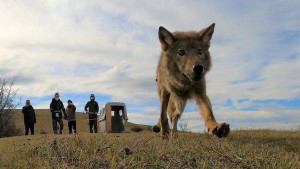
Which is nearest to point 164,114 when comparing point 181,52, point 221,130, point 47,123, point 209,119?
point 181,52

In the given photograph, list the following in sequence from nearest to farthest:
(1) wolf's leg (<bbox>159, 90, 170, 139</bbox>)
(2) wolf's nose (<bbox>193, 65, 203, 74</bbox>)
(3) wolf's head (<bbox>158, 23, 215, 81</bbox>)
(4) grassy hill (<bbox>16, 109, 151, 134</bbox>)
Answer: (2) wolf's nose (<bbox>193, 65, 203, 74</bbox>), (3) wolf's head (<bbox>158, 23, 215, 81</bbox>), (1) wolf's leg (<bbox>159, 90, 170, 139</bbox>), (4) grassy hill (<bbox>16, 109, 151, 134</bbox>)

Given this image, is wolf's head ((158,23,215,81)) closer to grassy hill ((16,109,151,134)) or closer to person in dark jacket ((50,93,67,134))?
person in dark jacket ((50,93,67,134))

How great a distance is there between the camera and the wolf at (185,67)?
902 cm

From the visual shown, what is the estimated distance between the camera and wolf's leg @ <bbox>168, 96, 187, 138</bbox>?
1032 cm

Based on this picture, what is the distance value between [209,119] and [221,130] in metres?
1.17

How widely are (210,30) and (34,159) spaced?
5.37 meters

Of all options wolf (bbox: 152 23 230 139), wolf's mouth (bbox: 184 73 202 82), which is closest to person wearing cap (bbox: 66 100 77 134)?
wolf (bbox: 152 23 230 139)

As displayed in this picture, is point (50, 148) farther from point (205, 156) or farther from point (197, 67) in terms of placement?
point (197, 67)

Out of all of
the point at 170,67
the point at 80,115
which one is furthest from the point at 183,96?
the point at 80,115

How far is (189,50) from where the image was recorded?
368 inches

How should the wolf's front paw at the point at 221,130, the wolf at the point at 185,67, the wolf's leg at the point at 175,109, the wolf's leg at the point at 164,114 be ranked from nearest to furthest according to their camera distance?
the wolf's front paw at the point at 221,130 → the wolf at the point at 185,67 → the wolf's leg at the point at 175,109 → the wolf's leg at the point at 164,114

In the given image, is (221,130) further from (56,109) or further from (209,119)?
(56,109)

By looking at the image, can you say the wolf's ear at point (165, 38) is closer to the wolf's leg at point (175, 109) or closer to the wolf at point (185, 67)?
the wolf at point (185, 67)

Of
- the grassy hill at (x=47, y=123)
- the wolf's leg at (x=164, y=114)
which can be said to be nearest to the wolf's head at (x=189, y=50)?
the wolf's leg at (x=164, y=114)
